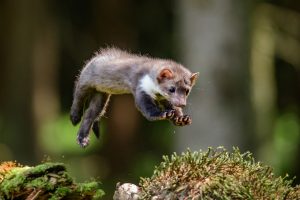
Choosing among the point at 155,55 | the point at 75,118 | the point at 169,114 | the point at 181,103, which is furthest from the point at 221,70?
the point at 169,114

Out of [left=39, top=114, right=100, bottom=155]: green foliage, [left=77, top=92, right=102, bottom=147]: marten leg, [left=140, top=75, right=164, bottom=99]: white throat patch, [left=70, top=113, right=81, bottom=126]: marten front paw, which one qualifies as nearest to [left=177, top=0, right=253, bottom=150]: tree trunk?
[left=70, top=113, right=81, bottom=126]: marten front paw

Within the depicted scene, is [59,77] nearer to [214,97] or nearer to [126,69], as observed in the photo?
[214,97]

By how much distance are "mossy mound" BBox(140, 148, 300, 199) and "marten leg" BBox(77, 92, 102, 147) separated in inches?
40.1

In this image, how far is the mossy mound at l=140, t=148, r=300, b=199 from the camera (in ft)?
18.0

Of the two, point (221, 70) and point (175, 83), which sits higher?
point (221, 70)

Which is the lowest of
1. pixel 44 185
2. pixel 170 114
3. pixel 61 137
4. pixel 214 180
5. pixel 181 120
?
pixel 214 180

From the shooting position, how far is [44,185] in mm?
5836

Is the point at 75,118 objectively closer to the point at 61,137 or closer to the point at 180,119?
the point at 180,119

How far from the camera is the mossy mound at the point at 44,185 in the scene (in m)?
5.81

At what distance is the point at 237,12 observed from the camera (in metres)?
14.7

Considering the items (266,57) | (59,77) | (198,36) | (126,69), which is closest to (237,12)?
(198,36)

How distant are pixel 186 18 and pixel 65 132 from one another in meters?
10.9

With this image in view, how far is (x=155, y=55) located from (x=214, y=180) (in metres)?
16.6

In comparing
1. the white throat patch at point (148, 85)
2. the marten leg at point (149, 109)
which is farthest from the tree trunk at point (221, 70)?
the marten leg at point (149, 109)
